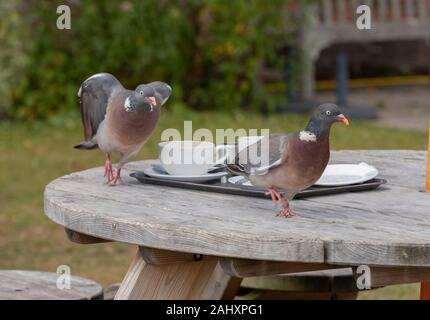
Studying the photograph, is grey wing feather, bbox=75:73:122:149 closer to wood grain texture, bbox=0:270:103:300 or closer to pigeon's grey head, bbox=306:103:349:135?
wood grain texture, bbox=0:270:103:300

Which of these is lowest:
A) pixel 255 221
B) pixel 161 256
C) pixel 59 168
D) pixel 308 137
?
pixel 59 168

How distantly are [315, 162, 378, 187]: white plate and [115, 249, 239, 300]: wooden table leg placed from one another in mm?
475

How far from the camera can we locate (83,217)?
282 centimetres

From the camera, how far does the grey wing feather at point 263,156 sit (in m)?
2.66

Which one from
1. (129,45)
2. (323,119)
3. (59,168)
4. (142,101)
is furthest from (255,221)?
(129,45)

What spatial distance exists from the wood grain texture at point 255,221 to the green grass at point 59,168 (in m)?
2.34

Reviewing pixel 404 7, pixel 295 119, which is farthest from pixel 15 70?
pixel 404 7

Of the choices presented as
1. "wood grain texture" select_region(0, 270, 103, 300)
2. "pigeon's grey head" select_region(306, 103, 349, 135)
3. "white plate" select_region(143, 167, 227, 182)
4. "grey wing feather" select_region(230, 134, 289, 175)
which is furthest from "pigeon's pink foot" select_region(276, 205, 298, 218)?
"wood grain texture" select_region(0, 270, 103, 300)

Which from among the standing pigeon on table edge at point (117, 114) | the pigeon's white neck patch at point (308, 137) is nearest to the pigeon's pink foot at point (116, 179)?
the standing pigeon on table edge at point (117, 114)

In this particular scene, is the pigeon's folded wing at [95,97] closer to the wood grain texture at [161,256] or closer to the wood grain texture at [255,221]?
the wood grain texture at [255,221]

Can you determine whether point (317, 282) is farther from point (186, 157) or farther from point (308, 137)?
point (308, 137)

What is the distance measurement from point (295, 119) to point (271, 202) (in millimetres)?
6534

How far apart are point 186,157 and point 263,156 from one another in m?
0.57

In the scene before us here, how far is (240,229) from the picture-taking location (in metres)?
2.57
